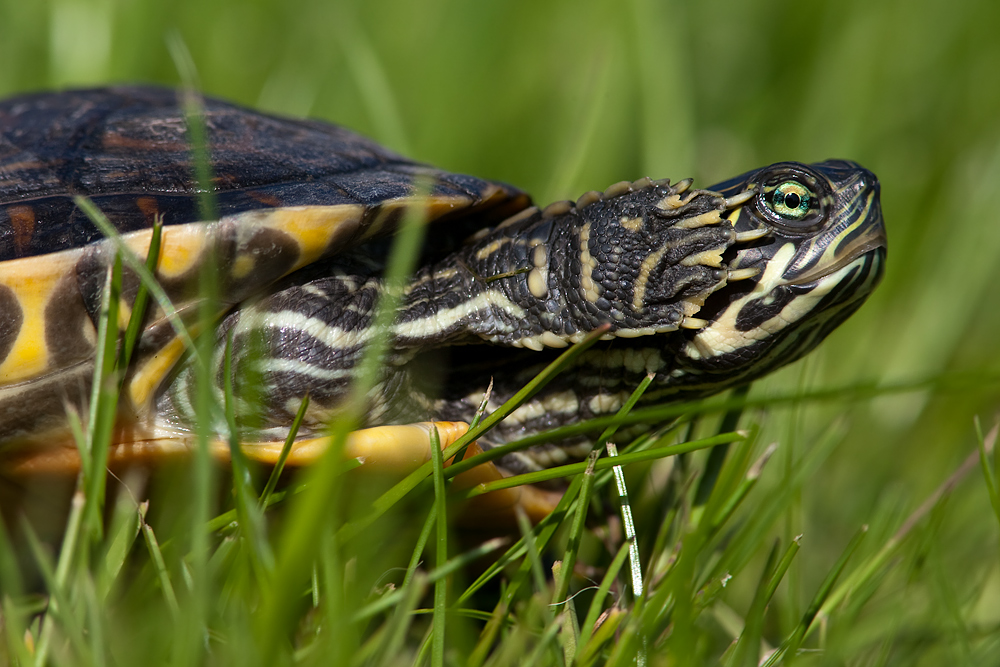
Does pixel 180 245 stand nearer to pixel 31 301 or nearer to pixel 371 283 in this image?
pixel 31 301

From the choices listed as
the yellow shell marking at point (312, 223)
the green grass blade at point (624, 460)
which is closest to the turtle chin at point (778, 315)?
the green grass blade at point (624, 460)

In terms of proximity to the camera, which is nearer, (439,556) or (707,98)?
(439,556)

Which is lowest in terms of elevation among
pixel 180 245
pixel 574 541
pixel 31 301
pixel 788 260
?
pixel 574 541

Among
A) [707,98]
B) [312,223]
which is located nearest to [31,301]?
[312,223]

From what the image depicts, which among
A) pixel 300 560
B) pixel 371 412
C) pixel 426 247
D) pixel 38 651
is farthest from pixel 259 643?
pixel 426 247

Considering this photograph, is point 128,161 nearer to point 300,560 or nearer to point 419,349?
point 419,349

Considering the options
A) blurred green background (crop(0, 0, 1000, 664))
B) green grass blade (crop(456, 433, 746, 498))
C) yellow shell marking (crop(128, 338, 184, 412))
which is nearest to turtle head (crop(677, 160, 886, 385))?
green grass blade (crop(456, 433, 746, 498))
